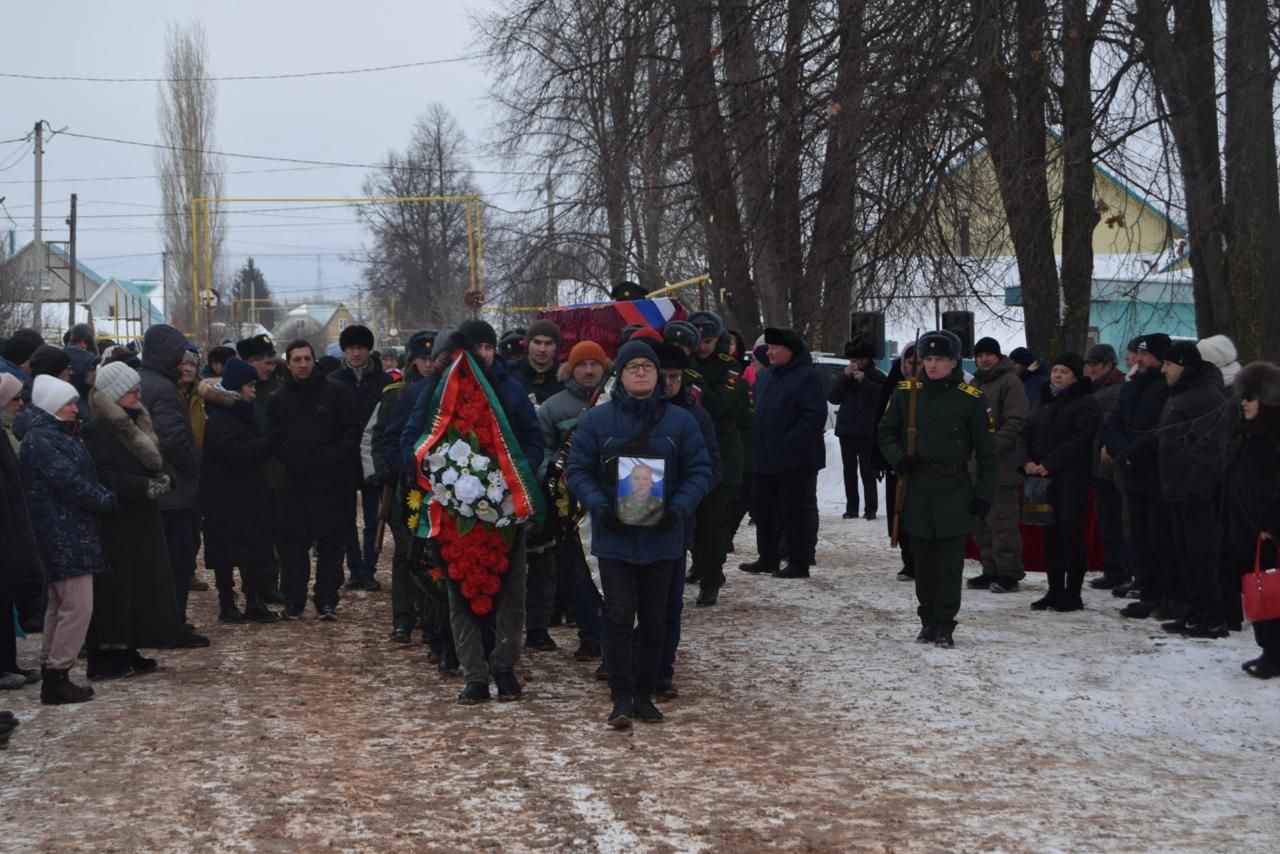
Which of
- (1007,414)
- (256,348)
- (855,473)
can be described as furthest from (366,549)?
(855,473)

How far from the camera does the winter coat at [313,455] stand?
11320mm

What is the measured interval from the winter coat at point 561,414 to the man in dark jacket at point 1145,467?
12.2 ft

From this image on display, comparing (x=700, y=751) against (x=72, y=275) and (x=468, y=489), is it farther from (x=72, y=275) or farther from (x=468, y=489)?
(x=72, y=275)

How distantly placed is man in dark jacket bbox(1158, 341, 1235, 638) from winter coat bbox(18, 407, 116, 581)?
20.6 feet

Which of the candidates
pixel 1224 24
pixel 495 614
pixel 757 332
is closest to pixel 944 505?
pixel 495 614

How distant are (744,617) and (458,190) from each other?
226 ft

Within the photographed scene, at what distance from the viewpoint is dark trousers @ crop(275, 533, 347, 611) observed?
1140 cm

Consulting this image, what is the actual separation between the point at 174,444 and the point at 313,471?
108cm

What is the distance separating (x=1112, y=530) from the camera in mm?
13102

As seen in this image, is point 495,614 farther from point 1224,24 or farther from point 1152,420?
point 1224,24

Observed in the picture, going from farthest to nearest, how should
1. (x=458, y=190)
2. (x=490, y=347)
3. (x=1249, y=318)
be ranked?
(x=458, y=190)
(x=1249, y=318)
(x=490, y=347)

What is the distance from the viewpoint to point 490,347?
895 centimetres

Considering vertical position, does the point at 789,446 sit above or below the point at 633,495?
above

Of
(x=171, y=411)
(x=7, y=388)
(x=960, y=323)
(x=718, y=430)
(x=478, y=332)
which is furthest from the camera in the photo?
(x=960, y=323)
